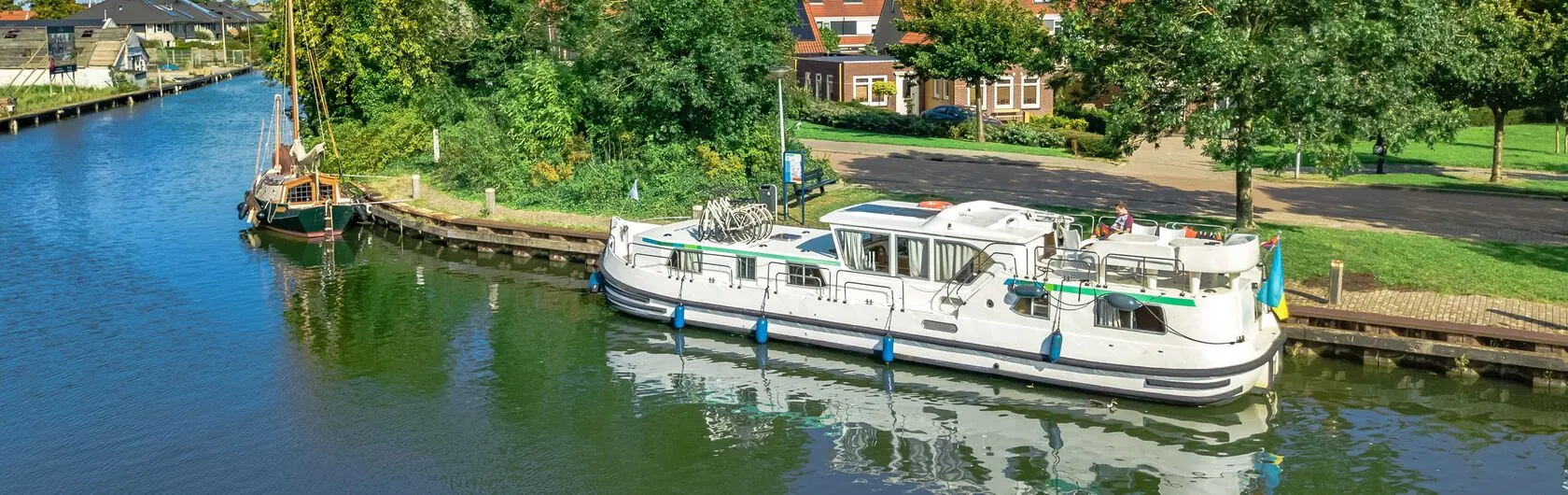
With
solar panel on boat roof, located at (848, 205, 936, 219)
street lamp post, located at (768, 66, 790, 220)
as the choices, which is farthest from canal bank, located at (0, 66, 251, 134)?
solar panel on boat roof, located at (848, 205, 936, 219)

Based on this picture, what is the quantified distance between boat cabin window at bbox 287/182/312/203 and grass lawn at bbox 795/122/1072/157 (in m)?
18.5

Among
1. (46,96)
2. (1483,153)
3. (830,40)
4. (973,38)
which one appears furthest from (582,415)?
(46,96)

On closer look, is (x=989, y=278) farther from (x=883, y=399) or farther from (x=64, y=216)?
(x=64, y=216)

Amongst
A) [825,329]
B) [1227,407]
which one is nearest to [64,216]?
[825,329]

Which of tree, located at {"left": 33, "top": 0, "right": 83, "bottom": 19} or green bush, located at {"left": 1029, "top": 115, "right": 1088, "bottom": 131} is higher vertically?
tree, located at {"left": 33, "top": 0, "right": 83, "bottom": 19}

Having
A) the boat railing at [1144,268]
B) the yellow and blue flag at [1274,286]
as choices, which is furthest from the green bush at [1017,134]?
the boat railing at [1144,268]

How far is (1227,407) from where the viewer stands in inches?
1021

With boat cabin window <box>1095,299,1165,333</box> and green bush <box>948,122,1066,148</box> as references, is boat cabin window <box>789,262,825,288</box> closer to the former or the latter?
boat cabin window <box>1095,299,1165,333</box>

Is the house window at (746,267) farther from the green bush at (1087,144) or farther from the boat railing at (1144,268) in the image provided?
the green bush at (1087,144)

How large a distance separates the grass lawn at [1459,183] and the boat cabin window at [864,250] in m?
22.1

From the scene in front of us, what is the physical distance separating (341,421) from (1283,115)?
22.4m

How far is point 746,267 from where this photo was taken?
31109 millimetres

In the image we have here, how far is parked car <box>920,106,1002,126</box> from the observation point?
63.3 m

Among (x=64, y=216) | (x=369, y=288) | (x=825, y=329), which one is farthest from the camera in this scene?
(x=64, y=216)
